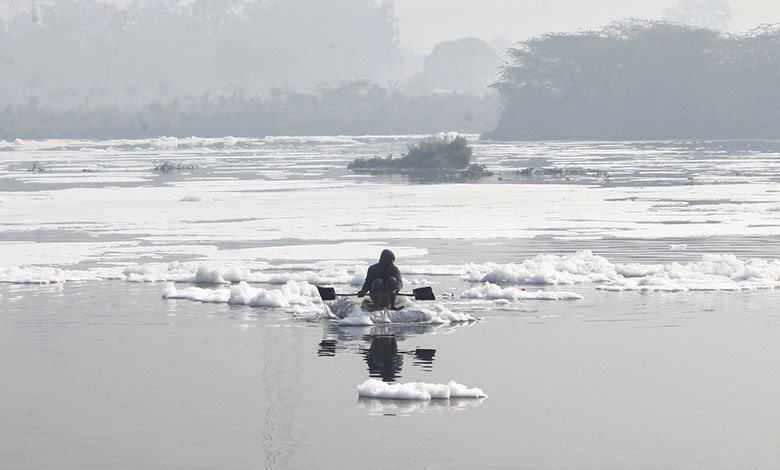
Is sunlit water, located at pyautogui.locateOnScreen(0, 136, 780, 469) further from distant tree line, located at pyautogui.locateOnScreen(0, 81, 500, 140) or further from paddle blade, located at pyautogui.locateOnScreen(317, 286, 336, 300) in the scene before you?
distant tree line, located at pyautogui.locateOnScreen(0, 81, 500, 140)

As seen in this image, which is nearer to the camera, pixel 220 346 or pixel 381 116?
pixel 220 346

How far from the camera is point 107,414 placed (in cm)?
1678

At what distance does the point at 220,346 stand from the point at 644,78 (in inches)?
5770

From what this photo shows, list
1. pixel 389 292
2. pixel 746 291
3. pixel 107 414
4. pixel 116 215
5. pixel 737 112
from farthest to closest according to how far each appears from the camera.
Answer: pixel 737 112 → pixel 116 215 → pixel 746 291 → pixel 389 292 → pixel 107 414

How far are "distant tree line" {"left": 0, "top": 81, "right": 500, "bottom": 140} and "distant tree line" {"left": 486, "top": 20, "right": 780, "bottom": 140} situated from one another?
70.5 feet

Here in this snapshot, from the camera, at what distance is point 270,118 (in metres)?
180

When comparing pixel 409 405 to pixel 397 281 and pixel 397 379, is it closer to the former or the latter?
pixel 397 379

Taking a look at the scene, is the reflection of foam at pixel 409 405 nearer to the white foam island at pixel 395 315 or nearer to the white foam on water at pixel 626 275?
the white foam island at pixel 395 315

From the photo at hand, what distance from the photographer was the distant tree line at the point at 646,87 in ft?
Answer: 511

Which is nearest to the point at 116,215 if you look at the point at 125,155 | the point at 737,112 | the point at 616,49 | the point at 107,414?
the point at 107,414

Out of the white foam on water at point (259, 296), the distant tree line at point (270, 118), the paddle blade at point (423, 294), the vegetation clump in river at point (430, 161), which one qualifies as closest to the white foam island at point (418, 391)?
the paddle blade at point (423, 294)

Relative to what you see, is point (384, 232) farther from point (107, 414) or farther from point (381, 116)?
point (381, 116)

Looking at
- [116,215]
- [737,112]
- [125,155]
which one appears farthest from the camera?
[737,112]

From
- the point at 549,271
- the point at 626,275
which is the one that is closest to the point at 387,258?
the point at 549,271
